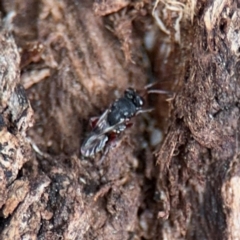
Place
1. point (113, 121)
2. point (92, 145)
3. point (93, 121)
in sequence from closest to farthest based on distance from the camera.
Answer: point (92, 145) → point (93, 121) → point (113, 121)

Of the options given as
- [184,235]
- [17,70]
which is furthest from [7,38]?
[184,235]

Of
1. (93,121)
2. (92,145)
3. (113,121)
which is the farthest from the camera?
(113,121)

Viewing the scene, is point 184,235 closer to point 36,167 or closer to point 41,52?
point 36,167

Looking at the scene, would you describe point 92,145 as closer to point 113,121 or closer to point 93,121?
point 93,121

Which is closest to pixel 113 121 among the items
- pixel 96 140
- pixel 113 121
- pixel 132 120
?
pixel 113 121

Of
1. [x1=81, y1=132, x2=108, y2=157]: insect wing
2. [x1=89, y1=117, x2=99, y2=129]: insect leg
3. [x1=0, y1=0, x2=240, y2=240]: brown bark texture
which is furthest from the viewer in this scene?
[x1=89, y1=117, x2=99, y2=129]: insect leg

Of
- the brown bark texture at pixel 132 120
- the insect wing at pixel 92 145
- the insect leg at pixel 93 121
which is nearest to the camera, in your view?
the brown bark texture at pixel 132 120
